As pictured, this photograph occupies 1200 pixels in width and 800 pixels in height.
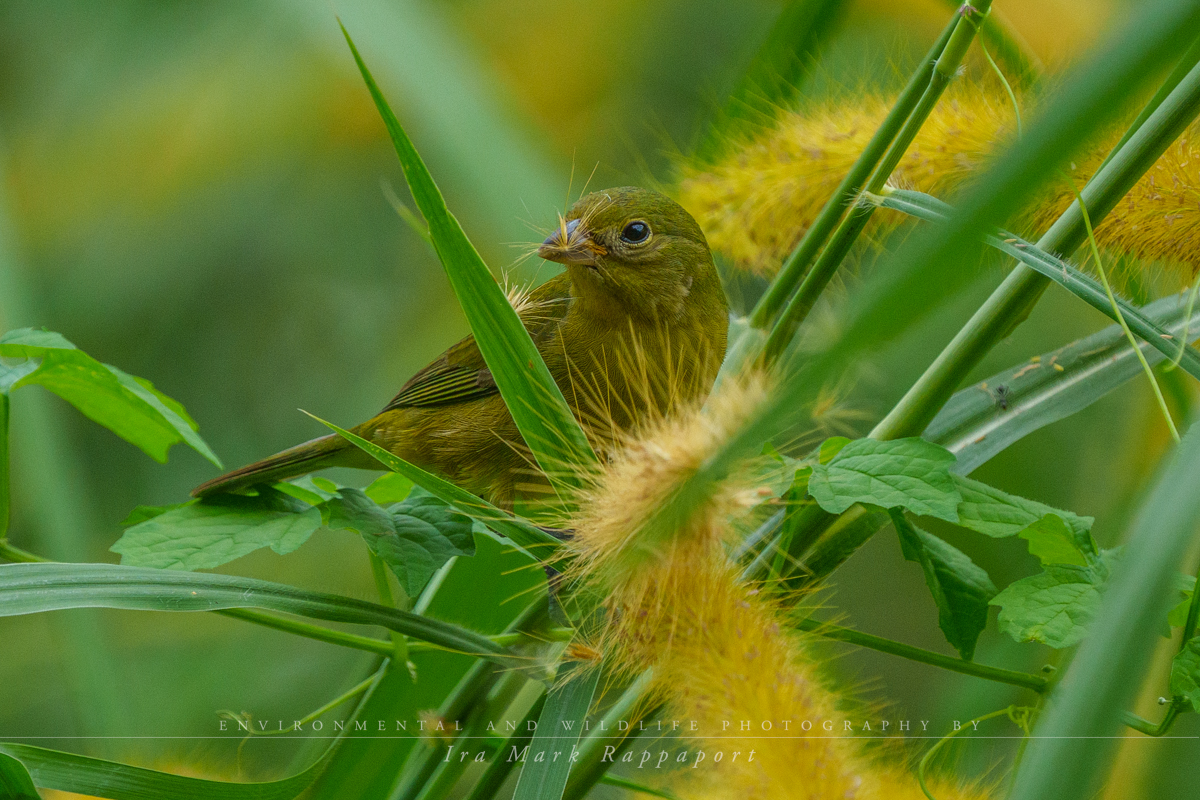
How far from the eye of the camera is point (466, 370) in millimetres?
1495

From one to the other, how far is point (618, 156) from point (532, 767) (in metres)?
1.99

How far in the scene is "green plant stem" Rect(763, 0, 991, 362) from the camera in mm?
→ 863

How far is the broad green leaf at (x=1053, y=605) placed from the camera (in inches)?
28.4

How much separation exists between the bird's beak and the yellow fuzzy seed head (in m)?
0.16

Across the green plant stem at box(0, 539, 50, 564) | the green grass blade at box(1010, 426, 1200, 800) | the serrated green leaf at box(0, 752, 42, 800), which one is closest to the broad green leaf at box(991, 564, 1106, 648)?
the green grass blade at box(1010, 426, 1200, 800)

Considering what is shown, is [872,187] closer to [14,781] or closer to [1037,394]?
[1037,394]

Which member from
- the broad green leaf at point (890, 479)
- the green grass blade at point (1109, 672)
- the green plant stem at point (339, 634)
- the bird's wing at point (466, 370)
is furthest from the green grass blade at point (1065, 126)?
the bird's wing at point (466, 370)

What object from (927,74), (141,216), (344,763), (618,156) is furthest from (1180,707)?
(141,216)

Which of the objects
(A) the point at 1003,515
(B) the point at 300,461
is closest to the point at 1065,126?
(A) the point at 1003,515

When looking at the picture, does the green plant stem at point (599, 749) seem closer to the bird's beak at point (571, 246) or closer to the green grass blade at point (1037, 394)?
the green grass blade at point (1037, 394)

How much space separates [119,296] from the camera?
2.83m

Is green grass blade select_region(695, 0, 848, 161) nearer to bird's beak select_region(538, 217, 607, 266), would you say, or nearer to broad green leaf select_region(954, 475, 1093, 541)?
bird's beak select_region(538, 217, 607, 266)

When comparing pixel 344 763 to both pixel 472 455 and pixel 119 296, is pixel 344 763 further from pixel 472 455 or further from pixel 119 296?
pixel 119 296

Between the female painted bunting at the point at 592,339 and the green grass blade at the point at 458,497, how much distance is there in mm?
458
